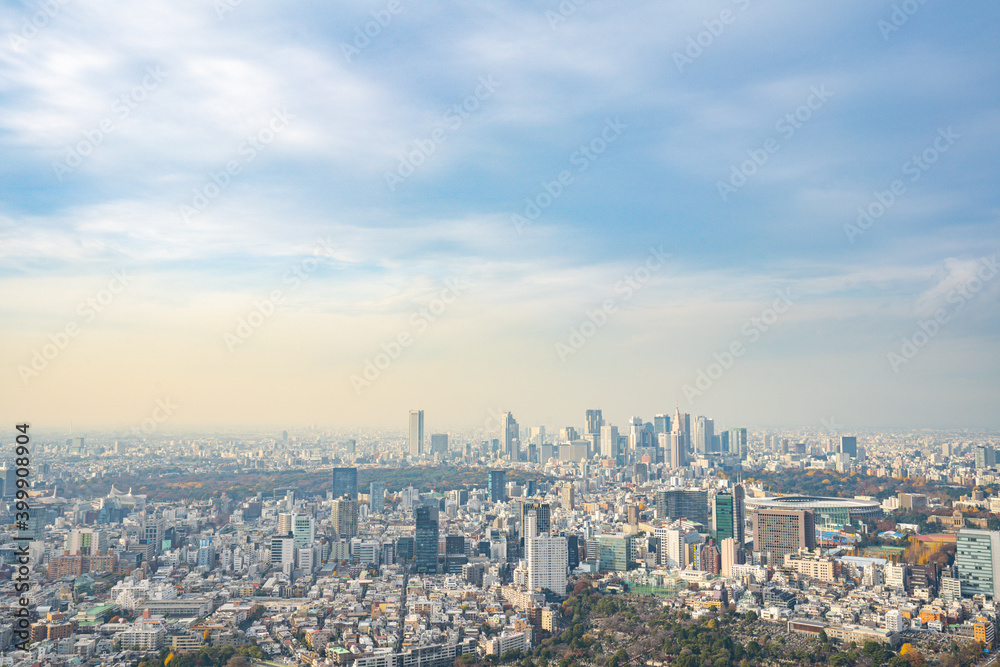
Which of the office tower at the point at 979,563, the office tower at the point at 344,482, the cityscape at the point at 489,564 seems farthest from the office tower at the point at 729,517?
the office tower at the point at 344,482

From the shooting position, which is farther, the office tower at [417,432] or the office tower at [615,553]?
the office tower at [417,432]

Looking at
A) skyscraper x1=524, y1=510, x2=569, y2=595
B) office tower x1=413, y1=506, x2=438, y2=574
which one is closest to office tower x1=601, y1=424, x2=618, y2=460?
office tower x1=413, y1=506, x2=438, y2=574

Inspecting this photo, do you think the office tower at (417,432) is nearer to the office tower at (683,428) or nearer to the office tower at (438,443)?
the office tower at (438,443)

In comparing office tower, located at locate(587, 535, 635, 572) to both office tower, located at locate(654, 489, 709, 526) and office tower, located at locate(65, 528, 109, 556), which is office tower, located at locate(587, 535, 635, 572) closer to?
office tower, located at locate(654, 489, 709, 526)

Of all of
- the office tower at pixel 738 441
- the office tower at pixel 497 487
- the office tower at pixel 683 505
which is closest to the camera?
the office tower at pixel 683 505

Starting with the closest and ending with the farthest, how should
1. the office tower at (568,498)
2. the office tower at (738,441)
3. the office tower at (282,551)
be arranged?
the office tower at (282,551) → the office tower at (568,498) → the office tower at (738,441)

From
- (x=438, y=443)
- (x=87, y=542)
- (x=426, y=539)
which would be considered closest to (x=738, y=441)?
(x=438, y=443)

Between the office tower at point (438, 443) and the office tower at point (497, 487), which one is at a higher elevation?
the office tower at point (438, 443)

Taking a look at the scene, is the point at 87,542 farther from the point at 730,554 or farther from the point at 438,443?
the point at 438,443

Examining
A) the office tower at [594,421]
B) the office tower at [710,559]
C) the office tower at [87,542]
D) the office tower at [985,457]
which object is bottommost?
the office tower at [710,559]
